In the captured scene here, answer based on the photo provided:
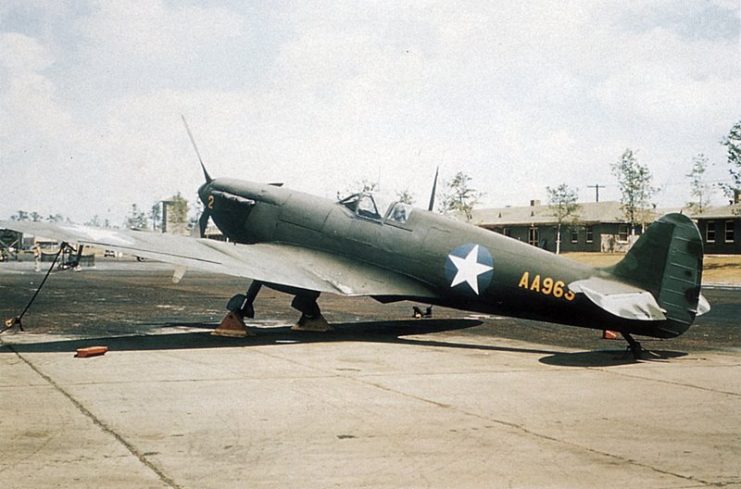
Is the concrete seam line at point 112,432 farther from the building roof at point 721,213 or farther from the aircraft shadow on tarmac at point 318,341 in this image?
the building roof at point 721,213

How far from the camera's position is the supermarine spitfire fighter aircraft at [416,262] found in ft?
32.6

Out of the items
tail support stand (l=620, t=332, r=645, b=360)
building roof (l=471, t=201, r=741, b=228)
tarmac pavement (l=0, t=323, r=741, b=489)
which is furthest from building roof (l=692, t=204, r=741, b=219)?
tarmac pavement (l=0, t=323, r=741, b=489)

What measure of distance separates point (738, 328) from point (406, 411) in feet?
37.4

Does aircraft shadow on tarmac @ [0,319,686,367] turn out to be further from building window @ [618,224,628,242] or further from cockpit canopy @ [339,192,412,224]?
building window @ [618,224,628,242]

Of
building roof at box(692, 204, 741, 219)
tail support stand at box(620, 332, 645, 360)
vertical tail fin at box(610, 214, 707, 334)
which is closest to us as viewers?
vertical tail fin at box(610, 214, 707, 334)

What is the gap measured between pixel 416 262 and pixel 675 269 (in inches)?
158

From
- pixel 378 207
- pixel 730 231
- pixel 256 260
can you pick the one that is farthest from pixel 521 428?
pixel 730 231

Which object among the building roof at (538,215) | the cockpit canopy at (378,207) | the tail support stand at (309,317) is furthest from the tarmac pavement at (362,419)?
the building roof at (538,215)

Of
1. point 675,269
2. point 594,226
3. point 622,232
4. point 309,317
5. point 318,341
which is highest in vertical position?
point 594,226

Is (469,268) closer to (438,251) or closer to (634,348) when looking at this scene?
(438,251)

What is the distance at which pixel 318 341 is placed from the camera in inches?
481

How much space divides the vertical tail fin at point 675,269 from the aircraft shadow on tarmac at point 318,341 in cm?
94

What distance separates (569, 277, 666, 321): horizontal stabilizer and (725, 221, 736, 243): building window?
5738 centimetres

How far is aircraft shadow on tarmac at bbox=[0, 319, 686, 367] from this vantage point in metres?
10.5
